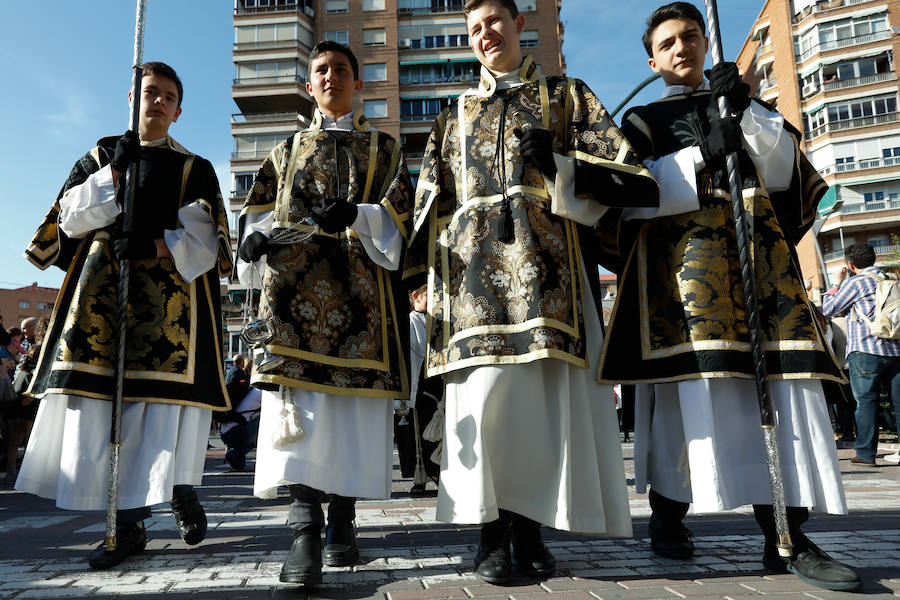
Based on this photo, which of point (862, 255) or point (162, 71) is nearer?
point (162, 71)

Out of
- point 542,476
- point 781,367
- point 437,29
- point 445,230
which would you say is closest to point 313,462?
point 542,476

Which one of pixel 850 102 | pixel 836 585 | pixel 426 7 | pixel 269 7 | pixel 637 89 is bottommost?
pixel 836 585

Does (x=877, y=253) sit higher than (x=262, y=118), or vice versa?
(x=262, y=118)

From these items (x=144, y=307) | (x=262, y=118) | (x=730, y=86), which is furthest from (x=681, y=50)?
(x=262, y=118)

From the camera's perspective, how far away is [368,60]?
131ft

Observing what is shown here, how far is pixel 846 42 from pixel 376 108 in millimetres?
27178

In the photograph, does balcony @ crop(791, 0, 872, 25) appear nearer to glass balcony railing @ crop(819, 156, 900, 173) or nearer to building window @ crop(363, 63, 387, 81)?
glass balcony railing @ crop(819, 156, 900, 173)

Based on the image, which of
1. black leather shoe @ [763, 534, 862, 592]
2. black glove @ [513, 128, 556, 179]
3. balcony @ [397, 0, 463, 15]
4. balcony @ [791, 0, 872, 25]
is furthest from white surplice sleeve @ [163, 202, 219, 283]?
balcony @ [791, 0, 872, 25]

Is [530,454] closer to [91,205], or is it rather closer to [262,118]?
[91,205]

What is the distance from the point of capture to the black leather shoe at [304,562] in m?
2.67

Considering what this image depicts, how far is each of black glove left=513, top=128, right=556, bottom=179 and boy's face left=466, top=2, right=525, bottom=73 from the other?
0.54 m

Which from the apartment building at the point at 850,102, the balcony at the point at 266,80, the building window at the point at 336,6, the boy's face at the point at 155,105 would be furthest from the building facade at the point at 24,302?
the boy's face at the point at 155,105

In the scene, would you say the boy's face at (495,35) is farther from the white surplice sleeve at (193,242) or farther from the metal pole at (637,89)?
the metal pole at (637,89)

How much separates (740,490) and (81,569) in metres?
2.93
